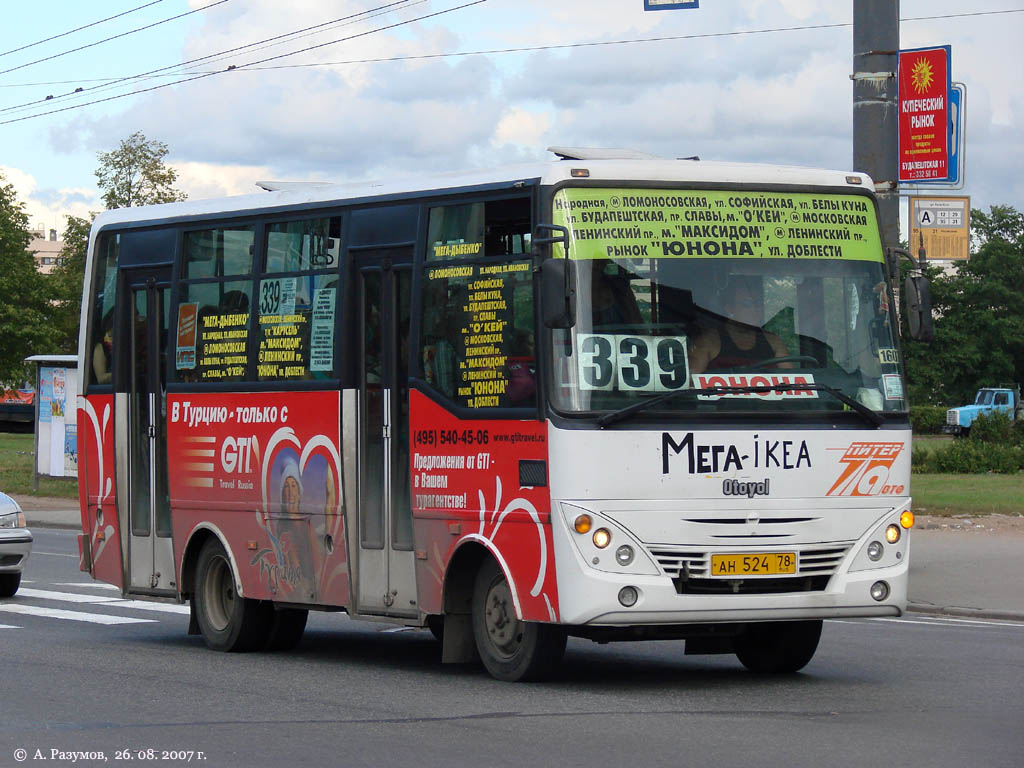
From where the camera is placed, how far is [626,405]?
33.8 feet

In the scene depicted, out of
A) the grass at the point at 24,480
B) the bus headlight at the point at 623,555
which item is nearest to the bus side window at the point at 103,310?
the bus headlight at the point at 623,555

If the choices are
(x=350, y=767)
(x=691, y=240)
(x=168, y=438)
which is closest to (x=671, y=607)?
(x=691, y=240)

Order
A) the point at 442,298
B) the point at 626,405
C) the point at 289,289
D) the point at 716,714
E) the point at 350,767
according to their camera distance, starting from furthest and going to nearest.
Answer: the point at 289,289
the point at 442,298
the point at 626,405
the point at 716,714
the point at 350,767

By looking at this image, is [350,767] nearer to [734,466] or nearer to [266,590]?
[734,466]

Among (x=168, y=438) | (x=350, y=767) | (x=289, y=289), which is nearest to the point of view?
(x=350, y=767)

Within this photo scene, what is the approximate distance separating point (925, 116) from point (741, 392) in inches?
323

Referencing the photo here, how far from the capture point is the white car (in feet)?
59.4

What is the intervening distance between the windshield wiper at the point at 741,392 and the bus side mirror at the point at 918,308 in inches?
24.8

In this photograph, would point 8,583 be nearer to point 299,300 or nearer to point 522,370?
point 299,300

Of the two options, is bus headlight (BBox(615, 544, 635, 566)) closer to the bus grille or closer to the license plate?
the bus grille

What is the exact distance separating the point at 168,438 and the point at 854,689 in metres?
5.81

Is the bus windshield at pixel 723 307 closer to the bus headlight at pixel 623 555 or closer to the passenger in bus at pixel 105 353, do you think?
the bus headlight at pixel 623 555

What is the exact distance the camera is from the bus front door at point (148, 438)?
14.1 meters

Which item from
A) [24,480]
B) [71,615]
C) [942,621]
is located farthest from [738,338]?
[24,480]
